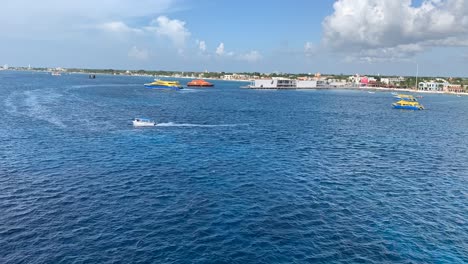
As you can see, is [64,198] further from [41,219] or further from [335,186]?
[335,186]

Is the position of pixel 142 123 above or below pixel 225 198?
above

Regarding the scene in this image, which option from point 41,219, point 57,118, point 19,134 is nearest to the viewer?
point 41,219

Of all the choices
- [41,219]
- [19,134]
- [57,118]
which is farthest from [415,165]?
[57,118]

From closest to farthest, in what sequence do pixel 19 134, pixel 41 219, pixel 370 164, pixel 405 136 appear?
pixel 41 219
pixel 370 164
pixel 19 134
pixel 405 136

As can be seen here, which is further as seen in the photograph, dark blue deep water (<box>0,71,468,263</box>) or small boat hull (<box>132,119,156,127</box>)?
small boat hull (<box>132,119,156,127</box>)

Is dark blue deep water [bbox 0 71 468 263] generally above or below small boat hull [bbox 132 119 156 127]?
below

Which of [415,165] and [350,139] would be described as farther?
[350,139]

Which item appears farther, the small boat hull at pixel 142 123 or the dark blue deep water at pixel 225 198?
the small boat hull at pixel 142 123

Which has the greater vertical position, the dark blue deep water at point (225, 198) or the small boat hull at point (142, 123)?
the small boat hull at point (142, 123)
